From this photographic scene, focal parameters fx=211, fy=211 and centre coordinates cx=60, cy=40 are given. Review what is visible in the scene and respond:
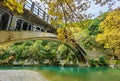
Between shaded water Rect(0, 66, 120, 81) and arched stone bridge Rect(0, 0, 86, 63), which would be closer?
arched stone bridge Rect(0, 0, 86, 63)

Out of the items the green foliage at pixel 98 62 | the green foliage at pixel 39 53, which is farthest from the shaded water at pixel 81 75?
the green foliage at pixel 98 62

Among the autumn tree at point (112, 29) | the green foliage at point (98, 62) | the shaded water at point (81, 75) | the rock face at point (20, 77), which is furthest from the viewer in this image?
the green foliage at point (98, 62)

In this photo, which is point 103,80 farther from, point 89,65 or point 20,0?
point 89,65

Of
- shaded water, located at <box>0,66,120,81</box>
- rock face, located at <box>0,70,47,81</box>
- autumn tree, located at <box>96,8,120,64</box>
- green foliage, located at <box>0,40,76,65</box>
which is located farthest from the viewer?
green foliage, located at <box>0,40,76,65</box>

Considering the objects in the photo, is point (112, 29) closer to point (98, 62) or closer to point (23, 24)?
point (23, 24)

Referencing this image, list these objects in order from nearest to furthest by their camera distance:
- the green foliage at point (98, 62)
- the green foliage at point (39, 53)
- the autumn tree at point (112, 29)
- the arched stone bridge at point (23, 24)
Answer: the autumn tree at point (112, 29), the arched stone bridge at point (23, 24), the green foliage at point (39, 53), the green foliage at point (98, 62)

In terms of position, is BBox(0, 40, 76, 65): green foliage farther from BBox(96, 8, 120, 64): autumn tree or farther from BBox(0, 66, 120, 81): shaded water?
BBox(0, 66, 120, 81): shaded water

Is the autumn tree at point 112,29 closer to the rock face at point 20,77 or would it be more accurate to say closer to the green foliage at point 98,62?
the green foliage at point 98,62

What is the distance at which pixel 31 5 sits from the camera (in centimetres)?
1859

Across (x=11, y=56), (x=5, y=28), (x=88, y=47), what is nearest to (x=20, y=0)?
(x=5, y=28)

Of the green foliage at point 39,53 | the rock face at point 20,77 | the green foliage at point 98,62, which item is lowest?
the rock face at point 20,77

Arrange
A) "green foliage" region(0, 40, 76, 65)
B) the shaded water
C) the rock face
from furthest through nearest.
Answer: "green foliage" region(0, 40, 76, 65) < the rock face < the shaded water

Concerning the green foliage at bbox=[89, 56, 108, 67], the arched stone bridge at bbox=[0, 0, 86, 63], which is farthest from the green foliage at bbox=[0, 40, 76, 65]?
the arched stone bridge at bbox=[0, 0, 86, 63]

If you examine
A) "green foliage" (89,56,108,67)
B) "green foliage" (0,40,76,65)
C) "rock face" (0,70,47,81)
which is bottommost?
"rock face" (0,70,47,81)
